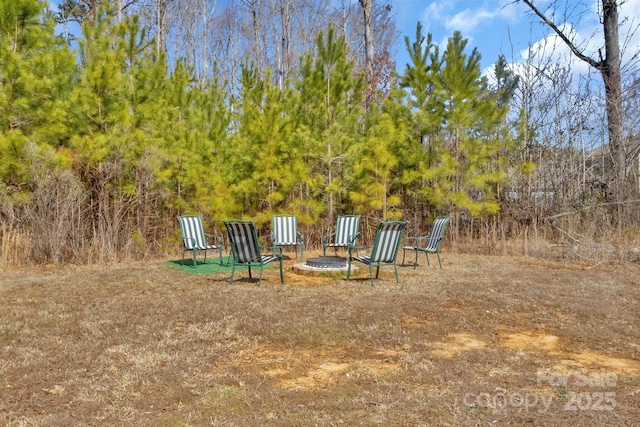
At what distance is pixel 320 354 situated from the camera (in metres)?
3.06

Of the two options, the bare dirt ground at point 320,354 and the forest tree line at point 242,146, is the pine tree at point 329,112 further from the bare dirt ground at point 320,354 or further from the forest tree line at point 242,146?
the bare dirt ground at point 320,354

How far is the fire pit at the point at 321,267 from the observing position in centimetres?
623

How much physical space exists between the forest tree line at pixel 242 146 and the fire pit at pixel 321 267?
9.73 ft

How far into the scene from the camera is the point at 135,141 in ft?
27.2

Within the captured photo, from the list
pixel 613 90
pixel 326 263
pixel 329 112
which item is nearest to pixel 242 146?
pixel 329 112

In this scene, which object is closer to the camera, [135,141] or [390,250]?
[390,250]

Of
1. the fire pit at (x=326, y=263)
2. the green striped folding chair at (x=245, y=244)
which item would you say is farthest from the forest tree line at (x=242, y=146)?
the green striped folding chair at (x=245, y=244)

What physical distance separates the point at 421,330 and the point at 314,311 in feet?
3.50

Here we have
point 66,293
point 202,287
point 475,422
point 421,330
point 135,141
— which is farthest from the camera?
point 135,141

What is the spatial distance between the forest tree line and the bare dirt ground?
2897 millimetres

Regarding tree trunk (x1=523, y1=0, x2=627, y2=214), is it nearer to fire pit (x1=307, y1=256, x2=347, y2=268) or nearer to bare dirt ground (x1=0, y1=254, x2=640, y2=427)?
bare dirt ground (x1=0, y1=254, x2=640, y2=427)

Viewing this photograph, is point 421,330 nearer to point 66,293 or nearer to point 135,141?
point 66,293

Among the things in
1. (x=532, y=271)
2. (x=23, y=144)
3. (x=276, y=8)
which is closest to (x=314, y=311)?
(x=532, y=271)

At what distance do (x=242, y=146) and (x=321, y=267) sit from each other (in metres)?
4.36
